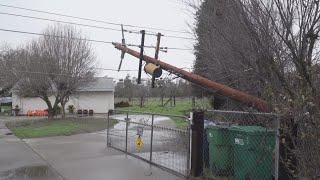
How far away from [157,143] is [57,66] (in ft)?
75.3

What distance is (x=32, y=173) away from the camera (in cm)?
1066

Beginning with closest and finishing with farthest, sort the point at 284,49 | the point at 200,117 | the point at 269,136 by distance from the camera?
1. the point at 269,136
2. the point at 284,49
3. the point at 200,117

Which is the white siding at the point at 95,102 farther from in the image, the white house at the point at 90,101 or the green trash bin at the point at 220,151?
the green trash bin at the point at 220,151

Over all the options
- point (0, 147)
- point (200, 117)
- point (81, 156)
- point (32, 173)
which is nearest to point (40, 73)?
point (0, 147)

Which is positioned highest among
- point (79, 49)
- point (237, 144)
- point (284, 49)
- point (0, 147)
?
point (79, 49)

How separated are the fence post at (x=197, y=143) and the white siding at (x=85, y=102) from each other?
132ft

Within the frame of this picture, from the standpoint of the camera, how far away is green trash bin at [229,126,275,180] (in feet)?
24.6

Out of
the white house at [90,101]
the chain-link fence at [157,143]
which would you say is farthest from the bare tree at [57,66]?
the chain-link fence at [157,143]

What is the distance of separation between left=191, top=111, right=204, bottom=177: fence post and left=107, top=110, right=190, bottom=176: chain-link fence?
0.26 m

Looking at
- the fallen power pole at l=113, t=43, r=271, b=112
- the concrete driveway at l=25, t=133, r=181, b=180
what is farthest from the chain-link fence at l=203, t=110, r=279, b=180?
the concrete driveway at l=25, t=133, r=181, b=180

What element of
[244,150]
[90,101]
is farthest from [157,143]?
[90,101]

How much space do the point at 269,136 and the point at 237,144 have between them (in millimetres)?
800

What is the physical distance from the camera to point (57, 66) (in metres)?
33.9

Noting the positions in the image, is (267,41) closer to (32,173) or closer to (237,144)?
(237,144)
